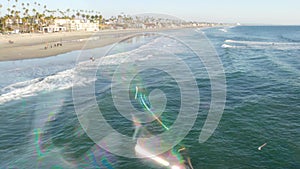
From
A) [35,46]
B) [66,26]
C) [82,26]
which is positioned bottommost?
[35,46]

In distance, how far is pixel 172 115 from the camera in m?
21.1

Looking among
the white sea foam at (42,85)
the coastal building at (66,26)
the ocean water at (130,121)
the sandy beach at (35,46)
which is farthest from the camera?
the coastal building at (66,26)

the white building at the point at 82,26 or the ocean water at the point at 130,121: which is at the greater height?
the white building at the point at 82,26

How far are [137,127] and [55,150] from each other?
623cm

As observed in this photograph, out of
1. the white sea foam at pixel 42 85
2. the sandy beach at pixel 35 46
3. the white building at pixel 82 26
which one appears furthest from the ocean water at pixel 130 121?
the white building at pixel 82 26

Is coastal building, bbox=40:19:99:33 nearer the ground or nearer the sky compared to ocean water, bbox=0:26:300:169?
nearer the sky

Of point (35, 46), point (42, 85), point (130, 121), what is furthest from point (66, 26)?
point (130, 121)

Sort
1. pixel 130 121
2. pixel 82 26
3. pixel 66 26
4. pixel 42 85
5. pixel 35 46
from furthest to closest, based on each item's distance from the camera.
A: pixel 82 26 → pixel 66 26 → pixel 35 46 → pixel 42 85 → pixel 130 121

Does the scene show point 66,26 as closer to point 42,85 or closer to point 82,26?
point 82,26

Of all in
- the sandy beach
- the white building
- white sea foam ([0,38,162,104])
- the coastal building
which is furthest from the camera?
the white building

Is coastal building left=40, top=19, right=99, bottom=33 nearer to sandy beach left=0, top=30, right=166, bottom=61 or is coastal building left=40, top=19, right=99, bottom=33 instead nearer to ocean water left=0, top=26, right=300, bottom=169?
sandy beach left=0, top=30, right=166, bottom=61

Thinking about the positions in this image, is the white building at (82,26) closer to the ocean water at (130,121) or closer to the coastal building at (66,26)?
the coastal building at (66,26)

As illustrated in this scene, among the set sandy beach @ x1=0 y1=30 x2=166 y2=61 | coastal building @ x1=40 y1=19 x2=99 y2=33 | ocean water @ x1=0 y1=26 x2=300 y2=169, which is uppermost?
coastal building @ x1=40 y1=19 x2=99 y2=33

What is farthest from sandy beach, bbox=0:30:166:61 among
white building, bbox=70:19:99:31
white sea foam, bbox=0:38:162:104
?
white building, bbox=70:19:99:31
